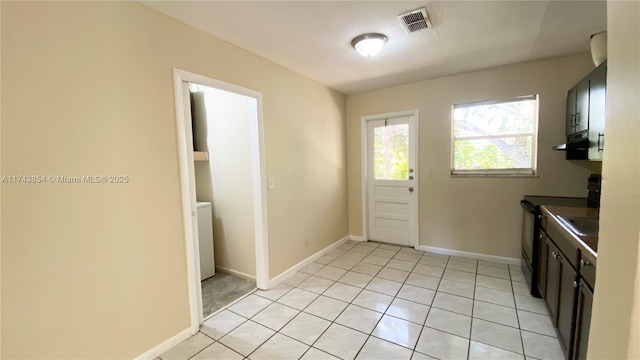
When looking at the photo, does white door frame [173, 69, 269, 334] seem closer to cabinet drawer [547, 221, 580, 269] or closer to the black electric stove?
cabinet drawer [547, 221, 580, 269]

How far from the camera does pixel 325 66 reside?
299 cm

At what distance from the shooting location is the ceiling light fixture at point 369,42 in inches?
87.4

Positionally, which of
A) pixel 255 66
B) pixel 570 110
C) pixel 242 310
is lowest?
pixel 242 310

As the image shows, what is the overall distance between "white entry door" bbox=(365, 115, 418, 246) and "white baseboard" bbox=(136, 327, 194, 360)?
3066 mm

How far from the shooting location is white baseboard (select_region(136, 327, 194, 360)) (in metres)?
1.81

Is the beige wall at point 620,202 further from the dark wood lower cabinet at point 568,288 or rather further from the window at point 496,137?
the window at point 496,137

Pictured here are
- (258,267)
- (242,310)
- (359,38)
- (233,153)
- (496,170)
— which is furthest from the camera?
(496,170)

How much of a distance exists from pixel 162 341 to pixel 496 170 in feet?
13.1

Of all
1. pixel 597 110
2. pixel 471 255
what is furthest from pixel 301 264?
pixel 597 110

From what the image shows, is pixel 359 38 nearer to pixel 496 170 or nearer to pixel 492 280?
pixel 496 170

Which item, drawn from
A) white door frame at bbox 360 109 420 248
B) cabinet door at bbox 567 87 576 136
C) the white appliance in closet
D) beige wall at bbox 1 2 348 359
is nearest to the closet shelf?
the white appliance in closet

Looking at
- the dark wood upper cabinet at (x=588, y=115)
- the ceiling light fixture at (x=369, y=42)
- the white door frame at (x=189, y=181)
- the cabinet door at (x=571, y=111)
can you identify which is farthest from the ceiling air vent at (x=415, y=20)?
the cabinet door at (x=571, y=111)

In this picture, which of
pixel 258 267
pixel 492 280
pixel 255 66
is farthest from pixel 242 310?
pixel 492 280

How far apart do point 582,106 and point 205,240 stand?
4.06 meters
